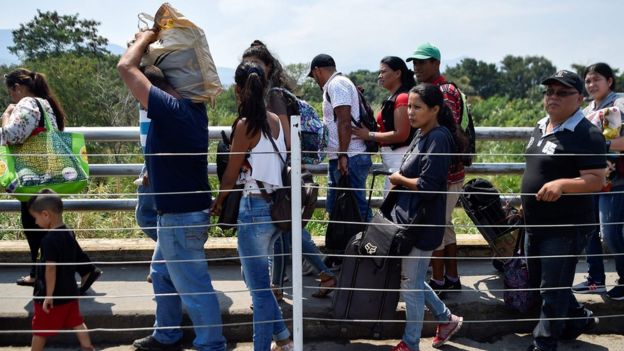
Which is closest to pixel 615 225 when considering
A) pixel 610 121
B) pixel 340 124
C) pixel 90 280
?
pixel 610 121

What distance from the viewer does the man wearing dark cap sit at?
388cm

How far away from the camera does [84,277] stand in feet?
15.3

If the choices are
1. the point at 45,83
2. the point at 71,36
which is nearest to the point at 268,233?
the point at 45,83

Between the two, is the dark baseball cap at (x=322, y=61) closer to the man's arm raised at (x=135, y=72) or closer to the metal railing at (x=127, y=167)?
the metal railing at (x=127, y=167)

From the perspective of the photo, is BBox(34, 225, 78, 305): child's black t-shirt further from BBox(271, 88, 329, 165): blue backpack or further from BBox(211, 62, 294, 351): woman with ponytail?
BBox(271, 88, 329, 165): blue backpack

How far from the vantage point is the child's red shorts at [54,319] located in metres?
4.01

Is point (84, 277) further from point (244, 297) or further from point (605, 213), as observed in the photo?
point (605, 213)

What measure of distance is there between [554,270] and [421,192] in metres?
1.05

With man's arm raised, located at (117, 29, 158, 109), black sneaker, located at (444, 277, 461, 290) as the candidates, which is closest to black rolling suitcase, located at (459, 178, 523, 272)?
black sneaker, located at (444, 277, 461, 290)

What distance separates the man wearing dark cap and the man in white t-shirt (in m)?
1.30

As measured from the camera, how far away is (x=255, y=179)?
152 inches

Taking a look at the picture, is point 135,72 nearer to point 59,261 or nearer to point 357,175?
point 59,261

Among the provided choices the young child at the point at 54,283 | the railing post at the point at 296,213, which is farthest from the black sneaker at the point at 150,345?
the railing post at the point at 296,213

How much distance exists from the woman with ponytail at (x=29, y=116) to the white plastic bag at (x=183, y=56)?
1.36m
